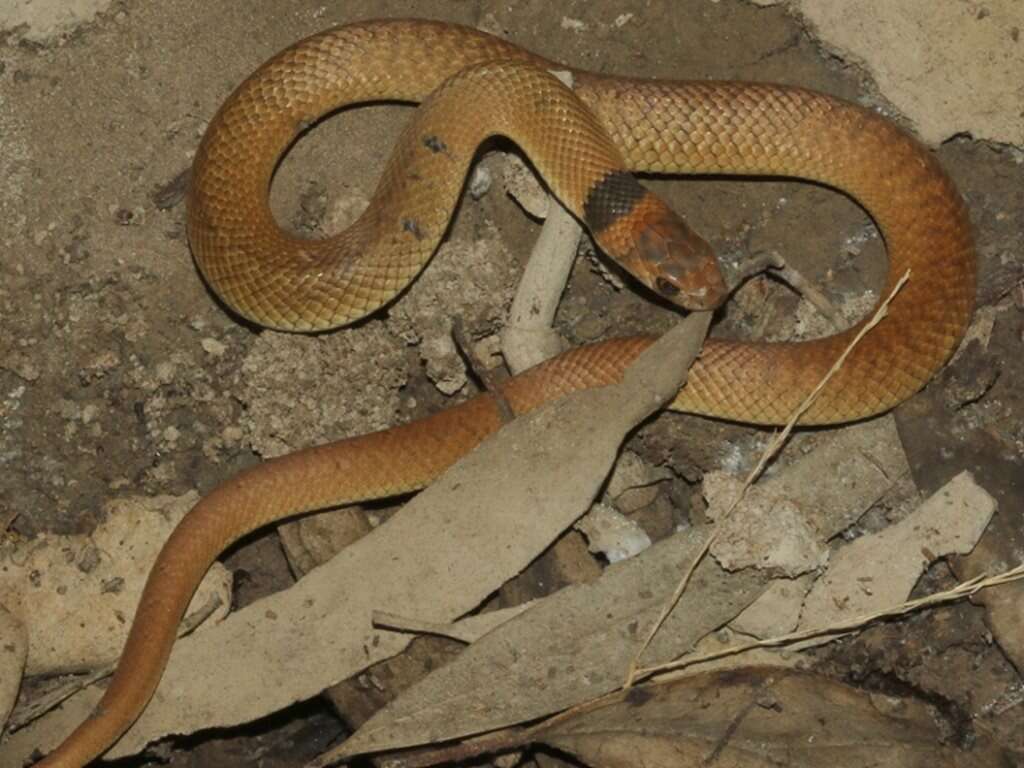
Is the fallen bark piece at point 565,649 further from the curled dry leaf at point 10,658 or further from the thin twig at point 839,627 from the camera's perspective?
the curled dry leaf at point 10,658

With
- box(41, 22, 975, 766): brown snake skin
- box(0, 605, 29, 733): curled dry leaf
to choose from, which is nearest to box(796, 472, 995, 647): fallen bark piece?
box(41, 22, 975, 766): brown snake skin

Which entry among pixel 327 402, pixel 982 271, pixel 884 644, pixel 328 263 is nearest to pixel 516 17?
pixel 328 263

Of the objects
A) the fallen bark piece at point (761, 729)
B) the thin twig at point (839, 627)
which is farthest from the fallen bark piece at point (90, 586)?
the thin twig at point (839, 627)

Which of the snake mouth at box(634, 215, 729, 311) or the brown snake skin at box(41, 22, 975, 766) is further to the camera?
the snake mouth at box(634, 215, 729, 311)

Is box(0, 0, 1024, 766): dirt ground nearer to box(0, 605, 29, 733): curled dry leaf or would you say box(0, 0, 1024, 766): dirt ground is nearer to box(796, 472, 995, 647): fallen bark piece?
box(796, 472, 995, 647): fallen bark piece

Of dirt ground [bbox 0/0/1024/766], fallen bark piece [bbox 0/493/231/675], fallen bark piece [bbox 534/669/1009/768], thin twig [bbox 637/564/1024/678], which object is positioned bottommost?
fallen bark piece [bbox 534/669/1009/768]

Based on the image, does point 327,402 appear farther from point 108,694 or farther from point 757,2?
point 757,2

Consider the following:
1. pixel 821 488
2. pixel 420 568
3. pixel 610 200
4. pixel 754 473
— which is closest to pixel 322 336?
pixel 420 568
